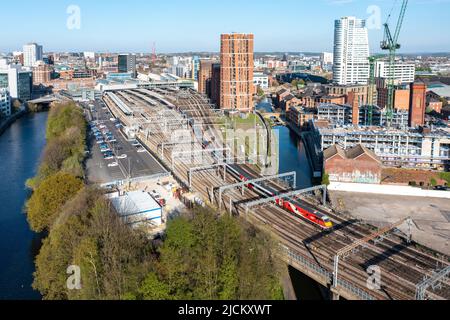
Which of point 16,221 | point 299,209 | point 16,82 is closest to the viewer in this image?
point 299,209

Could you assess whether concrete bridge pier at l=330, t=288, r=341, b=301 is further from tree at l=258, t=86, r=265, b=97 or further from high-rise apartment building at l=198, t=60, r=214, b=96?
tree at l=258, t=86, r=265, b=97

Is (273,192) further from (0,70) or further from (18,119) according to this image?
(0,70)

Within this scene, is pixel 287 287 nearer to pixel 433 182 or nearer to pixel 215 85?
pixel 433 182

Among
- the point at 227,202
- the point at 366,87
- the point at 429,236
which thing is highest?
the point at 366,87

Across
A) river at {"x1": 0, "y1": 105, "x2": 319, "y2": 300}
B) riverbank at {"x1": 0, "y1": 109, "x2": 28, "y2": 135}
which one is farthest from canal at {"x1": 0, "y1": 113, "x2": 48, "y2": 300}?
riverbank at {"x1": 0, "y1": 109, "x2": 28, "y2": 135}

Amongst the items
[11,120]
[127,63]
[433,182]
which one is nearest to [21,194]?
[433,182]

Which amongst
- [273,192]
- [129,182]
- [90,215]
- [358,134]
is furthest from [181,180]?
[358,134]

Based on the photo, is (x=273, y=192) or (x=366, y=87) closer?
(x=273, y=192)
